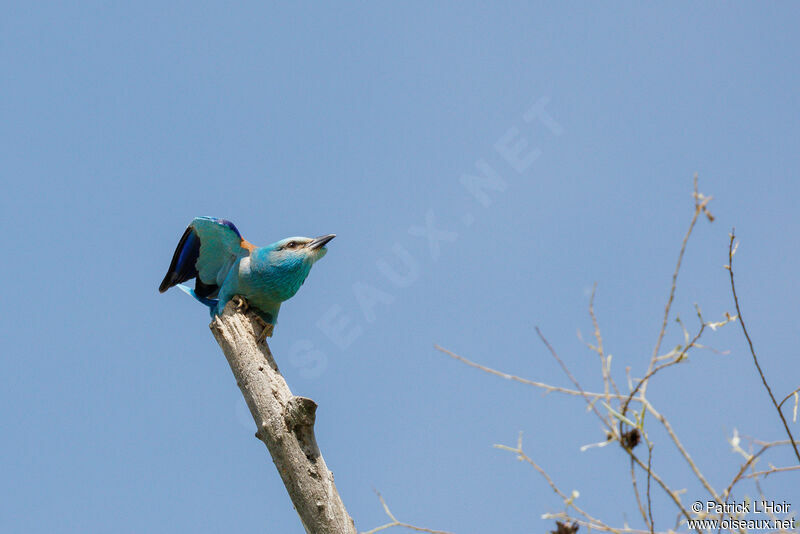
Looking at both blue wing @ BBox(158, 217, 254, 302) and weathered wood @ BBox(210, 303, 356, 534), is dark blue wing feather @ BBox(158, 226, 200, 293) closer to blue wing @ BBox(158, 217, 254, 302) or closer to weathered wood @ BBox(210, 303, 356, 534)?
blue wing @ BBox(158, 217, 254, 302)

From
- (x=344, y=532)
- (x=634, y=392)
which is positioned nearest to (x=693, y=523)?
(x=634, y=392)

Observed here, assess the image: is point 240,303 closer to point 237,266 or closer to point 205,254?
point 237,266

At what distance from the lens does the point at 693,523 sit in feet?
7.11

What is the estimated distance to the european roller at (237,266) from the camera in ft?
16.5

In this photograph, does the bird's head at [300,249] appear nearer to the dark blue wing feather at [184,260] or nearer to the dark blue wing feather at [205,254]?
the dark blue wing feather at [205,254]

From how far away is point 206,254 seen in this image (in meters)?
5.43

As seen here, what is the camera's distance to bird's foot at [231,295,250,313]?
482 cm

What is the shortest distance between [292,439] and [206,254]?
7.04 feet

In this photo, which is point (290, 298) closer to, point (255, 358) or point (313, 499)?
point (255, 358)

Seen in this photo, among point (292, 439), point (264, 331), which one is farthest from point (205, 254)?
point (292, 439)

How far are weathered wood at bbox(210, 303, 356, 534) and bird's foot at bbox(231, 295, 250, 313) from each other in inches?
25.0

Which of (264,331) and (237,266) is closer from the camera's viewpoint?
(264,331)

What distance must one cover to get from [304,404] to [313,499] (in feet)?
1.42

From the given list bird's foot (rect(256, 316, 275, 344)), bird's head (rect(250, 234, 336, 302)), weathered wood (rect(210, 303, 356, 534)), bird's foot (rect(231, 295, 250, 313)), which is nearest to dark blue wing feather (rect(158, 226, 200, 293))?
bird's head (rect(250, 234, 336, 302))
